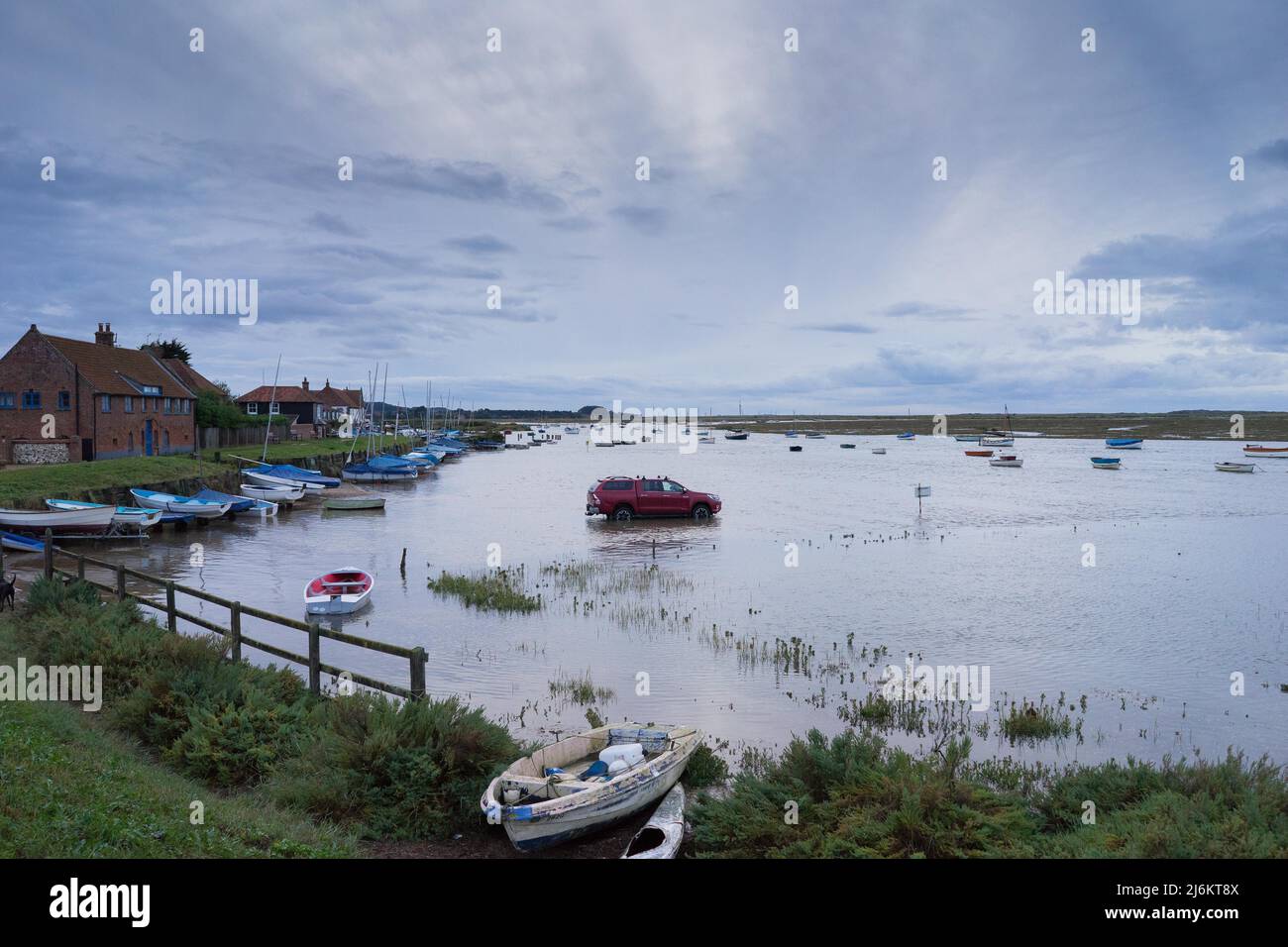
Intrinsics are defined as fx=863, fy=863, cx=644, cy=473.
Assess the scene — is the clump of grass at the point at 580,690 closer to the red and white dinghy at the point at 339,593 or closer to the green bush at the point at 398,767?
the green bush at the point at 398,767

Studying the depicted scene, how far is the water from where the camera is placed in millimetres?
13961

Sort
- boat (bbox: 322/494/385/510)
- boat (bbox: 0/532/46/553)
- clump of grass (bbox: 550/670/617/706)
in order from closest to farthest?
1. clump of grass (bbox: 550/670/617/706)
2. boat (bbox: 0/532/46/553)
3. boat (bbox: 322/494/385/510)

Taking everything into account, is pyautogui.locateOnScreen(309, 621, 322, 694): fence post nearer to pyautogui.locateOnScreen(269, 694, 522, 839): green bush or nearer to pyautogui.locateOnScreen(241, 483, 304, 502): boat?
pyautogui.locateOnScreen(269, 694, 522, 839): green bush

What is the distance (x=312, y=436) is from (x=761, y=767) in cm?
10832

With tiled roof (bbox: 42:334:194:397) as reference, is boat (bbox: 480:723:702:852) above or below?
below

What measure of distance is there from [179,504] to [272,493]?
944cm

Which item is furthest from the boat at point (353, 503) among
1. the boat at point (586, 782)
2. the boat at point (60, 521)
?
the boat at point (586, 782)

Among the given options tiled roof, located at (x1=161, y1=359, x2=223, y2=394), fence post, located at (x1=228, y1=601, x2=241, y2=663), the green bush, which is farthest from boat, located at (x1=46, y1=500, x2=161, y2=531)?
tiled roof, located at (x1=161, y1=359, x2=223, y2=394)

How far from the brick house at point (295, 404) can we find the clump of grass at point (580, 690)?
104 m

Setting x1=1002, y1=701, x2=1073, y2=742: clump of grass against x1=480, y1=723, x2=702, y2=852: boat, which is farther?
x1=1002, y1=701, x2=1073, y2=742: clump of grass

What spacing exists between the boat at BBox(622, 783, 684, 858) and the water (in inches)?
131

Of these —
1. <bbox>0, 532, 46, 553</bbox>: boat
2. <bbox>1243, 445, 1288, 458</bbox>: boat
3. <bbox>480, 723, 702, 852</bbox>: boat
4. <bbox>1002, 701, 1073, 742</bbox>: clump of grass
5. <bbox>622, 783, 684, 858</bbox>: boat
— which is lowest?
<bbox>1002, 701, 1073, 742</bbox>: clump of grass

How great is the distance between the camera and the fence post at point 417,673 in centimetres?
1056
